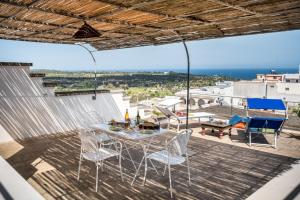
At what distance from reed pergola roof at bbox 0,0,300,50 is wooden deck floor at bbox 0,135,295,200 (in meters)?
2.58

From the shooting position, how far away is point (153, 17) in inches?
168

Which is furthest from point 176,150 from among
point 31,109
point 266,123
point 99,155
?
point 31,109

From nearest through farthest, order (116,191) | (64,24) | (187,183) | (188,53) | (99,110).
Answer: (116,191)
(187,183)
(64,24)
(188,53)
(99,110)

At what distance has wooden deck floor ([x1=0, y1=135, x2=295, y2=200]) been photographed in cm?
359

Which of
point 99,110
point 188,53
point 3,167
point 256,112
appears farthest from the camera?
point 256,112

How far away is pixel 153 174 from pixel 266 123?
3.23 metres

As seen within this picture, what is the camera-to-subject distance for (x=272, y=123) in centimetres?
586

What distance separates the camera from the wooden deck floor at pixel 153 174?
11.8 ft

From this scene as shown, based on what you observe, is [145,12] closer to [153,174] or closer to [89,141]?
[89,141]

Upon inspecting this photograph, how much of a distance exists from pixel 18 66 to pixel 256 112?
866cm

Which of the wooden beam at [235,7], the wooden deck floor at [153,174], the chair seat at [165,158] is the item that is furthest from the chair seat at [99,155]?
the wooden beam at [235,7]

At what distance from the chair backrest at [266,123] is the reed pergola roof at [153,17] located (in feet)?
6.84

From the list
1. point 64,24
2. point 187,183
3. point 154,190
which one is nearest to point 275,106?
point 187,183

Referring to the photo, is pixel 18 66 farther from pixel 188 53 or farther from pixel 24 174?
pixel 188 53
